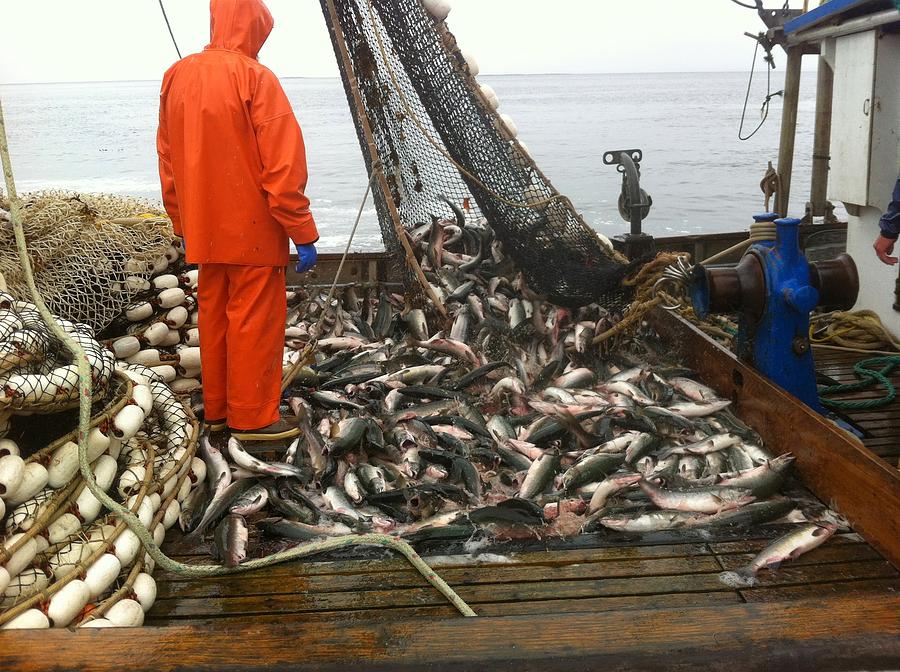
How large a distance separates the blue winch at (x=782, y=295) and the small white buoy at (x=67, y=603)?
330 cm

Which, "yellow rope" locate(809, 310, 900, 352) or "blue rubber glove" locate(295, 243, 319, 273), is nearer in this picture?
"blue rubber glove" locate(295, 243, 319, 273)

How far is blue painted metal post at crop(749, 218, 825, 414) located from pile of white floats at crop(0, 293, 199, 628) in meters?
3.08

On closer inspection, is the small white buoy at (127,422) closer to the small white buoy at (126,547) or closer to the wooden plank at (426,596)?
the small white buoy at (126,547)

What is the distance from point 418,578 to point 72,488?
4.75 feet

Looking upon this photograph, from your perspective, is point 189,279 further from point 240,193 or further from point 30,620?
point 30,620

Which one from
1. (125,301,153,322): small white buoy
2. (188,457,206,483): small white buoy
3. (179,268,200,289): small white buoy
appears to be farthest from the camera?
(179,268,200,289): small white buoy

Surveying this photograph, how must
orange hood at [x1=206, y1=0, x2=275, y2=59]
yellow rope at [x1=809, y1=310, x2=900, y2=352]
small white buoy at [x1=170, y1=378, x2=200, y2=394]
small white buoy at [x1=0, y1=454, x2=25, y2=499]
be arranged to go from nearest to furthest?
small white buoy at [x1=0, y1=454, x2=25, y2=499] → orange hood at [x1=206, y1=0, x2=275, y2=59] → small white buoy at [x1=170, y1=378, x2=200, y2=394] → yellow rope at [x1=809, y1=310, x2=900, y2=352]

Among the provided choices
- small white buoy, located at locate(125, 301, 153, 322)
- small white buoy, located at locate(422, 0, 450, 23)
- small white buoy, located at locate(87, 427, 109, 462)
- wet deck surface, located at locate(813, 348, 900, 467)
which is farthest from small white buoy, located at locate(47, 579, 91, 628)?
small white buoy, located at locate(422, 0, 450, 23)

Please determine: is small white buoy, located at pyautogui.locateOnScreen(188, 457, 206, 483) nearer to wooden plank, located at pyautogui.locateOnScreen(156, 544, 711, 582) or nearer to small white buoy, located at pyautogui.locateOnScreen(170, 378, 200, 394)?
wooden plank, located at pyautogui.locateOnScreen(156, 544, 711, 582)

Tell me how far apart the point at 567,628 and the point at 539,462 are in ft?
5.79

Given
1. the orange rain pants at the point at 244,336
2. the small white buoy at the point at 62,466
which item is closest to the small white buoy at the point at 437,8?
the orange rain pants at the point at 244,336

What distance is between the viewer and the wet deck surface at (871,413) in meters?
4.20

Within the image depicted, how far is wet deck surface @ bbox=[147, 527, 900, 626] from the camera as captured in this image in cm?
288

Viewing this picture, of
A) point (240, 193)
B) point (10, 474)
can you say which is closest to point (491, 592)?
point (10, 474)
